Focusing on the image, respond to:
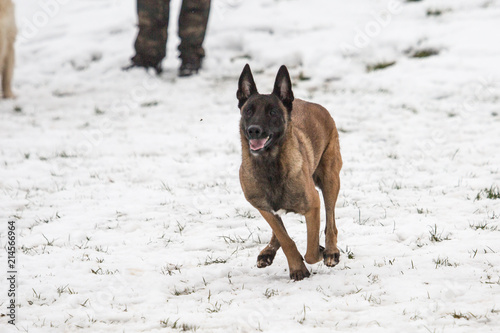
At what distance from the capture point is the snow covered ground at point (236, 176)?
364 cm

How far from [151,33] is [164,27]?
1.15 ft

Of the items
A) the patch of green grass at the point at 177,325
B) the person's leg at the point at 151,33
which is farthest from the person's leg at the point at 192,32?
the patch of green grass at the point at 177,325

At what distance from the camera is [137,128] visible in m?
9.96

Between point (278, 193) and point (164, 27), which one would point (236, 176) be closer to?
point (278, 193)

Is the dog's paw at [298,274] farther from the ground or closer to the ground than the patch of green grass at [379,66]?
farther from the ground

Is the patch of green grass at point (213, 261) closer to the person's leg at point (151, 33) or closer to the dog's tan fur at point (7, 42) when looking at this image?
the dog's tan fur at point (7, 42)

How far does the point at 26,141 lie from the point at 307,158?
649 centimetres

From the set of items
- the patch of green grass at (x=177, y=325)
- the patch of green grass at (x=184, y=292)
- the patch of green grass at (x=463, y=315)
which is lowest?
the patch of green grass at (x=184, y=292)

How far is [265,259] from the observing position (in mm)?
4422

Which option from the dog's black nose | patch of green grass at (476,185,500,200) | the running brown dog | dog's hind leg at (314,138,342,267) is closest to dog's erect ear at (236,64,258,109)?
the running brown dog

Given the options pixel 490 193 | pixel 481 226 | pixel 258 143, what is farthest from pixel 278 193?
pixel 490 193

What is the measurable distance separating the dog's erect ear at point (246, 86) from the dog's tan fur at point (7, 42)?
339 inches

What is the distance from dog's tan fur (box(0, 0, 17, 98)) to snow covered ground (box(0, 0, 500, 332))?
457mm

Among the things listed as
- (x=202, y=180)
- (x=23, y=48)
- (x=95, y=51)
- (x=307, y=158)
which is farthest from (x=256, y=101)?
(x=23, y=48)
